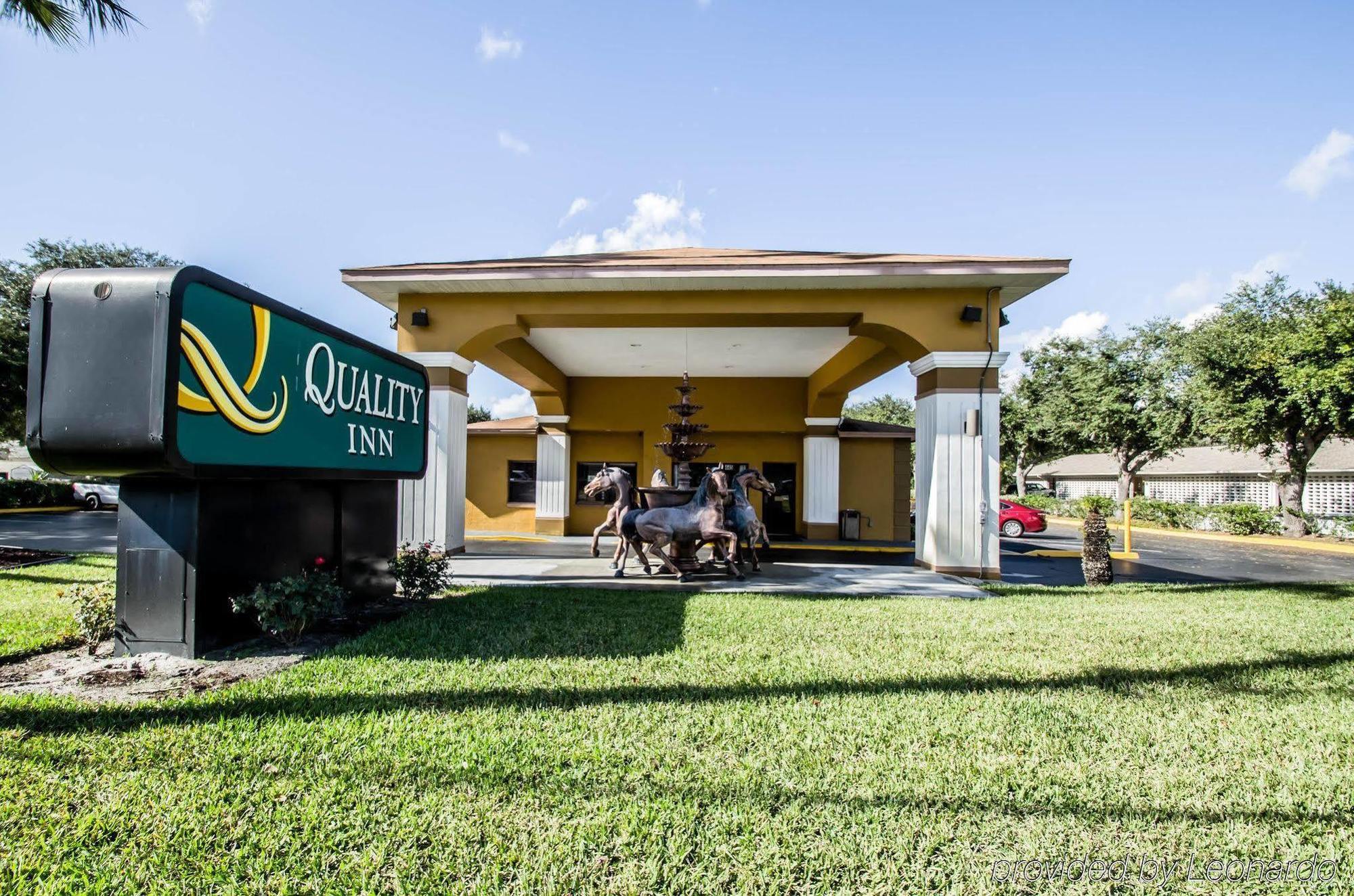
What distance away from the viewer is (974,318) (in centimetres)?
918

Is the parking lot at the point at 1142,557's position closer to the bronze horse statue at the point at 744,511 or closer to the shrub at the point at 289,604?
the bronze horse statue at the point at 744,511

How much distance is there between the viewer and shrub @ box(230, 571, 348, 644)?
16.0ft

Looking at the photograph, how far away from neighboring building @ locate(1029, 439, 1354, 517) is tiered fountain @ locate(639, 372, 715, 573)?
2350 cm

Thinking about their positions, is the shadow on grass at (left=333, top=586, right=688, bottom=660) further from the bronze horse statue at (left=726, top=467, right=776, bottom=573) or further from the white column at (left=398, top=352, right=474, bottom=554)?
the white column at (left=398, top=352, right=474, bottom=554)

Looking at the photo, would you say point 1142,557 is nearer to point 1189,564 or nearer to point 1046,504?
point 1189,564

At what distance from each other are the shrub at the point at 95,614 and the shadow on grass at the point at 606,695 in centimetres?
123

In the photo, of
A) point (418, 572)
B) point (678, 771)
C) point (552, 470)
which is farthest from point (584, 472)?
point (678, 771)

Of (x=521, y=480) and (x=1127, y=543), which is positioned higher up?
(x=521, y=480)

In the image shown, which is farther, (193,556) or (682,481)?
(682,481)

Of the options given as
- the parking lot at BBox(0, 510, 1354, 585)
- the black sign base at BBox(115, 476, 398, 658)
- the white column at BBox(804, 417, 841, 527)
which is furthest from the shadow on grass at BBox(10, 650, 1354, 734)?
the white column at BBox(804, 417, 841, 527)

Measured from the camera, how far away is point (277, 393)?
16.3 feet

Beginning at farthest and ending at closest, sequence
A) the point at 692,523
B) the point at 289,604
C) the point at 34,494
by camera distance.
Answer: the point at 34,494 → the point at 692,523 → the point at 289,604

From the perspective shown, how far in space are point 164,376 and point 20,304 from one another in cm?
2592

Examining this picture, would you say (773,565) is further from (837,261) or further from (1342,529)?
(1342,529)
